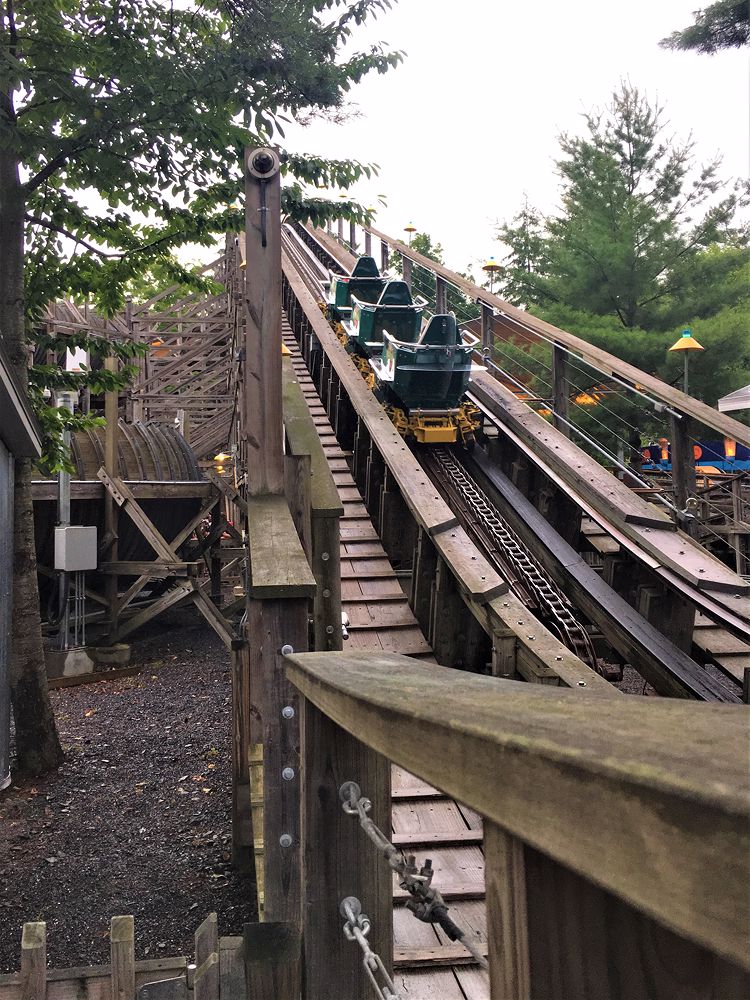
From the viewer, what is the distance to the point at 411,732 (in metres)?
0.79

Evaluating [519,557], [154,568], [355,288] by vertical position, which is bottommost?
[154,568]

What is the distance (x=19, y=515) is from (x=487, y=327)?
5.42 meters

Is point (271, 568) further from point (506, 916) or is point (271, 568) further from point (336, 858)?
point (506, 916)

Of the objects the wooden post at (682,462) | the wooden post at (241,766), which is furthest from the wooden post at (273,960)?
the wooden post at (682,462)

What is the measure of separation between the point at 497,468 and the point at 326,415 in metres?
2.56

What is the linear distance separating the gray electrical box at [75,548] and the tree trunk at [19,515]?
2.65 metres

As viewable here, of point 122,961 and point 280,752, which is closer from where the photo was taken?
point 280,752

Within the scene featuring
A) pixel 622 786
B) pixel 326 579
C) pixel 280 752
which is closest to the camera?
pixel 622 786

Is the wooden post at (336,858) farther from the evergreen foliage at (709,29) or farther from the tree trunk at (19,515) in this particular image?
the evergreen foliage at (709,29)

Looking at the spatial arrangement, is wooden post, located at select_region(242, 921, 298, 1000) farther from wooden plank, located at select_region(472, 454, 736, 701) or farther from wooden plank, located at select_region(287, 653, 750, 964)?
wooden plank, located at select_region(472, 454, 736, 701)

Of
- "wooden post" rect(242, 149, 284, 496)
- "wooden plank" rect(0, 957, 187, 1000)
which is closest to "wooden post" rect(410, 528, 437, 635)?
"wooden post" rect(242, 149, 284, 496)

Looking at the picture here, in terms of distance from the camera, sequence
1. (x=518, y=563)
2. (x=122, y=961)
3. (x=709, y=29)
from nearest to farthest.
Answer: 1. (x=122, y=961)
2. (x=518, y=563)
3. (x=709, y=29)

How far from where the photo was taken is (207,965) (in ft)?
8.71

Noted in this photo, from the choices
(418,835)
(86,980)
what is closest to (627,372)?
(418,835)
